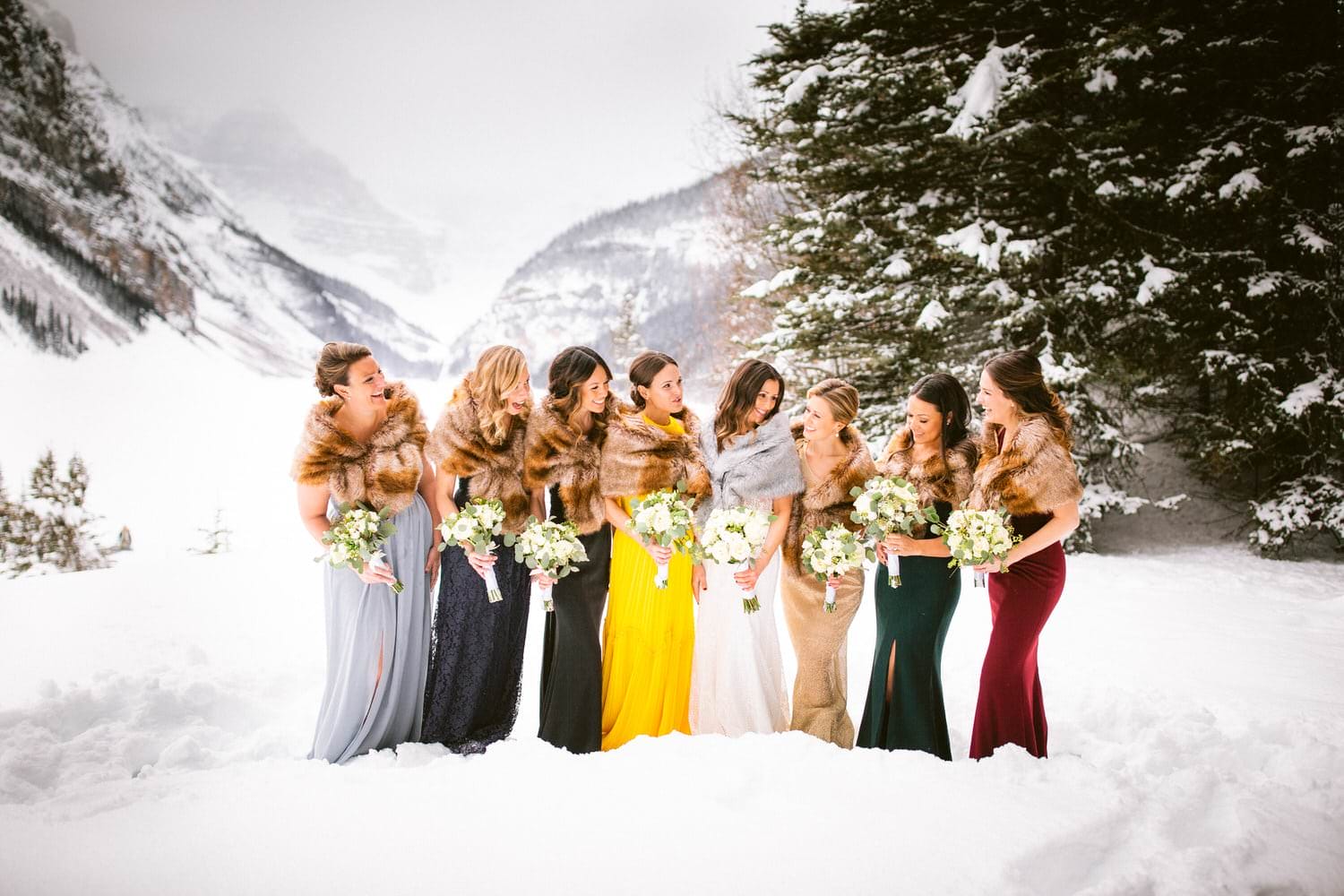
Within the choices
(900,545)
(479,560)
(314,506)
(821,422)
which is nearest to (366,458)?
(314,506)

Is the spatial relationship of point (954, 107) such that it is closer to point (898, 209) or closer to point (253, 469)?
point (898, 209)

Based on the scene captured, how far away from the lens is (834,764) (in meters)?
2.86

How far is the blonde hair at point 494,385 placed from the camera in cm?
383

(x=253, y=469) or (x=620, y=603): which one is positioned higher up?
(x=253, y=469)

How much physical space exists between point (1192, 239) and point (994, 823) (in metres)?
9.83

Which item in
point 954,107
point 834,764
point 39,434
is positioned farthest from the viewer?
point 39,434

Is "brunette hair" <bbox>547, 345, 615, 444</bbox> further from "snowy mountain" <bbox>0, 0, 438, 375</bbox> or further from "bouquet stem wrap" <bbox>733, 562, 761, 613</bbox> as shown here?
"snowy mountain" <bbox>0, 0, 438, 375</bbox>

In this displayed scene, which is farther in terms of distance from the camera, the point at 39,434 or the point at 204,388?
the point at 204,388

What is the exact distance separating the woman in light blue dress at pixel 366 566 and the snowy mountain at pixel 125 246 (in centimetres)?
791

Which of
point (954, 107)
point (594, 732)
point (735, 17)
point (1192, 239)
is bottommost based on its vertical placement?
point (594, 732)

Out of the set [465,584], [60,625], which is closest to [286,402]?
[60,625]

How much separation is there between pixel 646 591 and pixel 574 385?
1235mm

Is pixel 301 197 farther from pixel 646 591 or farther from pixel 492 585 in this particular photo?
→ pixel 646 591

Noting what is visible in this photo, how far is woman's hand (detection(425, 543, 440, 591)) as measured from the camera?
402cm
